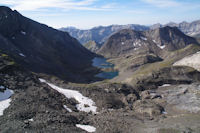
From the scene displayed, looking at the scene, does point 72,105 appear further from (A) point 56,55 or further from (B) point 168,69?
(A) point 56,55

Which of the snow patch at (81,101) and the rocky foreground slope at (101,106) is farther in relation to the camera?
the snow patch at (81,101)

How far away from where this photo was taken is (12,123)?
22391mm

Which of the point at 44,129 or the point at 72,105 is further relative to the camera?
the point at 72,105

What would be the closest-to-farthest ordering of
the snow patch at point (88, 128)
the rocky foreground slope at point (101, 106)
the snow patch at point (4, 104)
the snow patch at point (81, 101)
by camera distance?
1. the rocky foreground slope at point (101, 106)
2. the snow patch at point (88, 128)
3. the snow patch at point (4, 104)
4. the snow patch at point (81, 101)

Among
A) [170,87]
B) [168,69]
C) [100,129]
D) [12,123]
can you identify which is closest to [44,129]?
[12,123]

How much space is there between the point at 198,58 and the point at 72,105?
231 feet

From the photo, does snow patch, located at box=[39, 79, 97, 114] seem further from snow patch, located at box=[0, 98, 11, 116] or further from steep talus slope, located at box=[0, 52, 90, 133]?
snow patch, located at box=[0, 98, 11, 116]

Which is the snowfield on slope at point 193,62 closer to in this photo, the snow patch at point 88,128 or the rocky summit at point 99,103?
the rocky summit at point 99,103

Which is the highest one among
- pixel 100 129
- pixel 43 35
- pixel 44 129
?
pixel 43 35

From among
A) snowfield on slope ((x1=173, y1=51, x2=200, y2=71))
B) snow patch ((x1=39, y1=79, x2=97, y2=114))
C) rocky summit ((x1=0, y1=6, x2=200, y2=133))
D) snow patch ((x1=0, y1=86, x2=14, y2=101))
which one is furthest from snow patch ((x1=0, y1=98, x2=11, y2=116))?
snowfield on slope ((x1=173, y1=51, x2=200, y2=71))

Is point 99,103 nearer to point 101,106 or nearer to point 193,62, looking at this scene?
point 101,106

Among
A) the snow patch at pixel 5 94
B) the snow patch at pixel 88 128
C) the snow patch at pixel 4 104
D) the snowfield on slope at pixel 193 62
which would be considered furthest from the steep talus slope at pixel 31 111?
the snowfield on slope at pixel 193 62

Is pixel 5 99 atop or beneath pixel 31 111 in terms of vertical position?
atop

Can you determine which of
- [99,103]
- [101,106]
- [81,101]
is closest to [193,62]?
[99,103]
